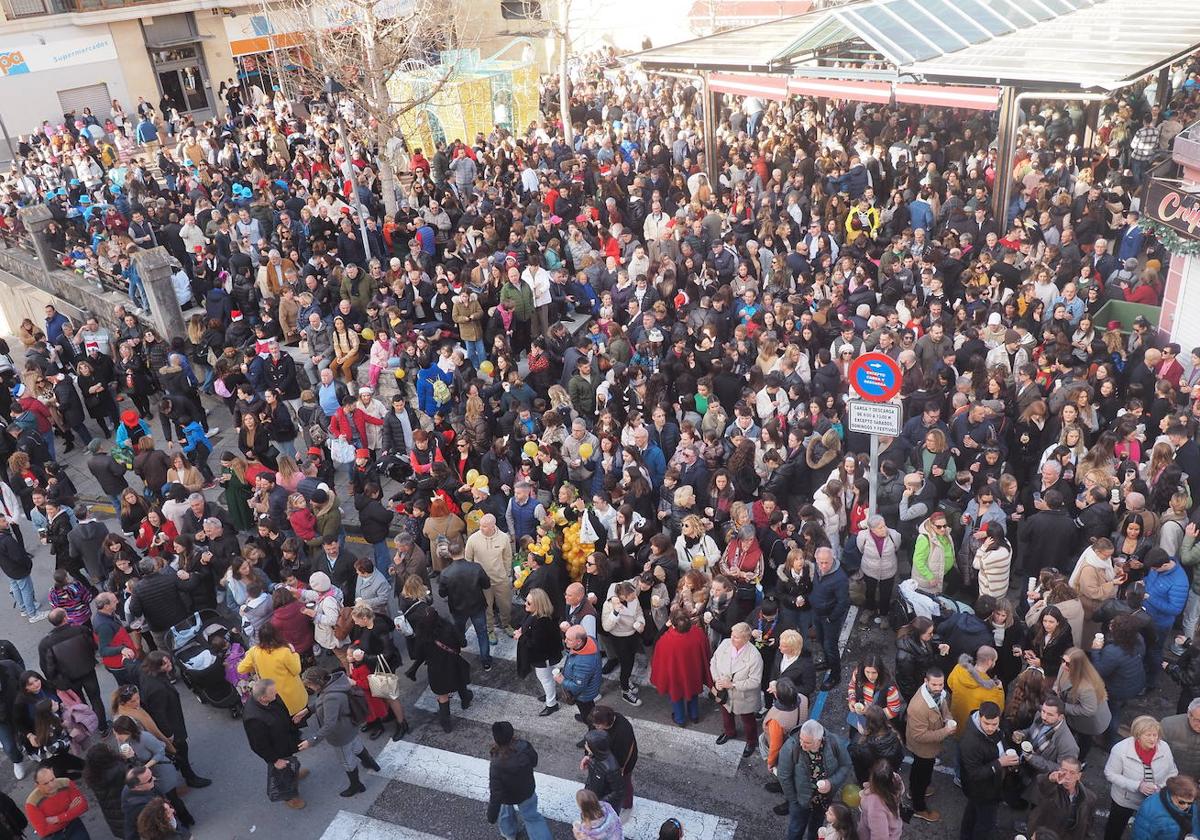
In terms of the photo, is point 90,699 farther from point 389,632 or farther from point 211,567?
point 389,632

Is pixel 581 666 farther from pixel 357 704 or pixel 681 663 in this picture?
pixel 357 704

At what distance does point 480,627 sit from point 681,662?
2.27 m

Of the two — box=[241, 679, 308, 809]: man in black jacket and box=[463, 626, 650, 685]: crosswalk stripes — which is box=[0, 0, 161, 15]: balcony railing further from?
box=[241, 679, 308, 809]: man in black jacket

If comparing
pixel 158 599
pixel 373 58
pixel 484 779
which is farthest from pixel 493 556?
pixel 373 58

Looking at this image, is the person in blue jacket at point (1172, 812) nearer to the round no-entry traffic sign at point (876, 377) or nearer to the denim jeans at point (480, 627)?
the round no-entry traffic sign at point (876, 377)

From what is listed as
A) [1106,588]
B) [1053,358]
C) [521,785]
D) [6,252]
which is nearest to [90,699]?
[521,785]

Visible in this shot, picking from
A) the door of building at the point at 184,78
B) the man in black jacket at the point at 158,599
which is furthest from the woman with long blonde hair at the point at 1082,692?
the door of building at the point at 184,78

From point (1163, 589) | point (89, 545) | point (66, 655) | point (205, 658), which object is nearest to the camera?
point (1163, 589)

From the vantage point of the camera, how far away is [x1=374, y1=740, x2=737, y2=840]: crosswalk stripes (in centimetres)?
772

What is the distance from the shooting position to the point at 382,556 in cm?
1105

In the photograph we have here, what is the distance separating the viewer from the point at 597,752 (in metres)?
7.09

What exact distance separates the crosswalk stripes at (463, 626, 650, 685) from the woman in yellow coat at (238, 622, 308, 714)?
2.01 m

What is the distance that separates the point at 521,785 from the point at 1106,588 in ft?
16.2

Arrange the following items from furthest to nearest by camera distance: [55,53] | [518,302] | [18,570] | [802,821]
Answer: [55,53], [518,302], [18,570], [802,821]
